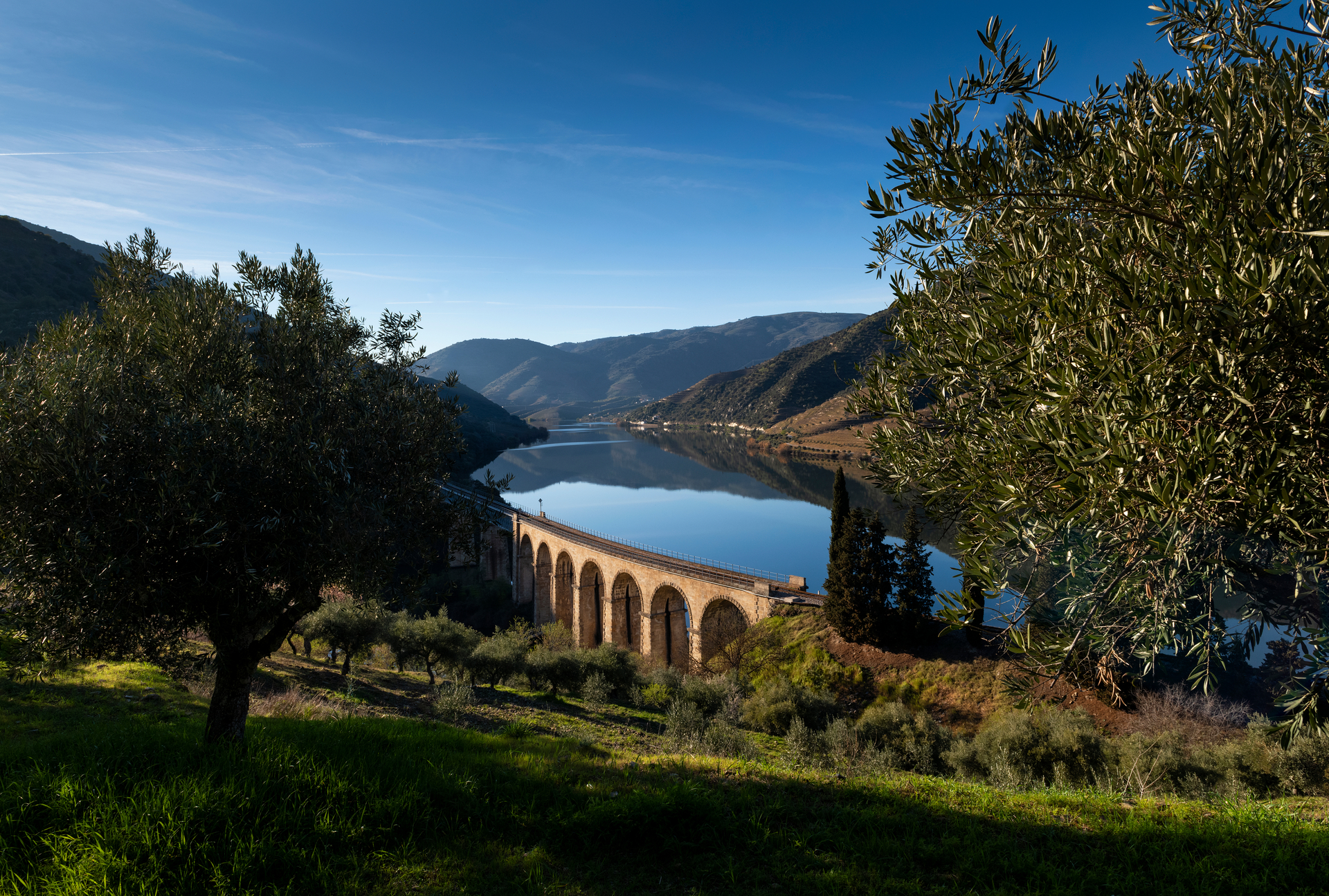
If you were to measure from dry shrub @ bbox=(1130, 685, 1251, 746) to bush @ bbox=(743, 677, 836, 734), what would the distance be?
885 centimetres

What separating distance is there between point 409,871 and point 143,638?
4609 mm

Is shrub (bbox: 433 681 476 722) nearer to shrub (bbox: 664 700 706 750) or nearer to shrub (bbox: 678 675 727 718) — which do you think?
shrub (bbox: 664 700 706 750)

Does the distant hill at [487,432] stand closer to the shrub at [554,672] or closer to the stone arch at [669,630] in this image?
the stone arch at [669,630]

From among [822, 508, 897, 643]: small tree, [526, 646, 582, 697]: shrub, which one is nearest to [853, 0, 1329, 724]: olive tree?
[526, 646, 582, 697]: shrub

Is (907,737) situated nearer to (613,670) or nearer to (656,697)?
(656,697)

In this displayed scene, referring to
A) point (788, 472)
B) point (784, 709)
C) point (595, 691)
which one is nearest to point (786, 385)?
point (788, 472)

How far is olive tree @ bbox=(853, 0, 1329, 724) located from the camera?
3.56 metres

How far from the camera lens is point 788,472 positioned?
89.5m

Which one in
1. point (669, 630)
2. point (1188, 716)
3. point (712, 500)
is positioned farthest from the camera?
point (712, 500)

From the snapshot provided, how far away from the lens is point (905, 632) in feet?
83.9

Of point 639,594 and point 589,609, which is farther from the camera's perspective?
point 589,609

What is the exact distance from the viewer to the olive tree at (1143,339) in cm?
356

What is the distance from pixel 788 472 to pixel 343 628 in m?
76.0

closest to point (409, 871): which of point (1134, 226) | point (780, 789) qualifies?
point (780, 789)
